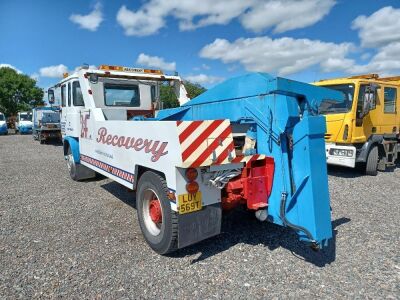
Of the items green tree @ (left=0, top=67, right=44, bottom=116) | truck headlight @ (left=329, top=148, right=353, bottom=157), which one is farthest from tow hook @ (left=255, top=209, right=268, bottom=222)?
green tree @ (left=0, top=67, right=44, bottom=116)

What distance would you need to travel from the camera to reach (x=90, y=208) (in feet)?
17.7

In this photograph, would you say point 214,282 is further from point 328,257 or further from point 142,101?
point 142,101

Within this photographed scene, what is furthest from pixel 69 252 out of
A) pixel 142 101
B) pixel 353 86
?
pixel 353 86

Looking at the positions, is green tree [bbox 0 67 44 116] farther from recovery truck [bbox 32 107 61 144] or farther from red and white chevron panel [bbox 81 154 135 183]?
red and white chevron panel [bbox 81 154 135 183]

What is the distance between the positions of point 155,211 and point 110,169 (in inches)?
59.1

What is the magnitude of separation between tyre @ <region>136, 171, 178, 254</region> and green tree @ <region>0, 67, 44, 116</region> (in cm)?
4353

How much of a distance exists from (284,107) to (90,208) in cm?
390

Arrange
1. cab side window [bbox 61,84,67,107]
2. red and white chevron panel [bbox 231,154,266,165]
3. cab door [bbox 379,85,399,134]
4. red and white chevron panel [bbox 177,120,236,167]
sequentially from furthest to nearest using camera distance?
cab door [bbox 379,85,399,134], cab side window [bbox 61,84,67,107], red and white chevron panel [bbox 231,154,266,165], red and white chevron panel [bbox 177,120,236,167]

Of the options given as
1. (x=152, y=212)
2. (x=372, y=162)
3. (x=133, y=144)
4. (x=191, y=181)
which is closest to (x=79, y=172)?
(x=133, y=144)

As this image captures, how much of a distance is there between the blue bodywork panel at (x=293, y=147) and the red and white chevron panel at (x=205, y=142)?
433 mm

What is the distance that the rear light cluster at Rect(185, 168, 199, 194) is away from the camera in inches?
123

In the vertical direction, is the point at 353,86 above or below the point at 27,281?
above

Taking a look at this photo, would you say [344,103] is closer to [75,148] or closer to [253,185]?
[253,185]

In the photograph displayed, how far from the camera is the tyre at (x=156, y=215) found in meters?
3.32
